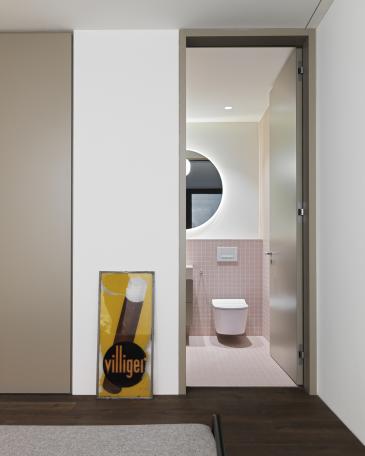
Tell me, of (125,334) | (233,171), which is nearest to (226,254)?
(233,171)

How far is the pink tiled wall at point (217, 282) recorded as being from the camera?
5188 mm

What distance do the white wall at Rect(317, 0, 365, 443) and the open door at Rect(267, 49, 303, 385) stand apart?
20 cm

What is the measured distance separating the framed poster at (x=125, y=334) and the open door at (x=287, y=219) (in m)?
1.15

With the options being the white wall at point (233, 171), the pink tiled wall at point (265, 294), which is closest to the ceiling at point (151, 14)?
the white wall at point (233, 171)

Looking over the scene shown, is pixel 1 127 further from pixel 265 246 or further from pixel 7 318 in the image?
pixel 265 246

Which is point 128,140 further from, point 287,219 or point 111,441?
point 111,441

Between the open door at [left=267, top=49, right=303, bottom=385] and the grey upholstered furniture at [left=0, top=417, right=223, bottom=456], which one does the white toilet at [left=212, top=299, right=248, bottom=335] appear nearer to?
the open door at [left=267, top=49, right=303, bottom=385]

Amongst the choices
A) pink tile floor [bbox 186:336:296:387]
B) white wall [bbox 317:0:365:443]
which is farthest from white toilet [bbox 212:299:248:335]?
white wall [bbox 317:0:365:443]

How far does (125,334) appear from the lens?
10.3ft

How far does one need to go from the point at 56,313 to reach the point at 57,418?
759mm

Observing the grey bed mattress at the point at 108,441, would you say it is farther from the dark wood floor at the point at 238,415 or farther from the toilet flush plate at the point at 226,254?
the toilet flush plate at the point at 226,254

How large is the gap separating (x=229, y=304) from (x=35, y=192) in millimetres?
2566

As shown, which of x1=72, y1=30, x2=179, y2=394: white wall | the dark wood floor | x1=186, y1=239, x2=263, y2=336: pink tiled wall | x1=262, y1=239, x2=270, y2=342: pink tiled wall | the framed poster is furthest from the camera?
x1=186, y1=239, x2=263, y2=336: pink tiled wall

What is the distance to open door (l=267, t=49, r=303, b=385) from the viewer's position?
3.33 metres
